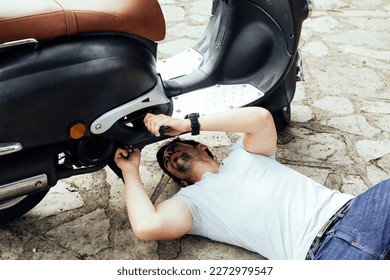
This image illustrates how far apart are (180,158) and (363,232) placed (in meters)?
0.75

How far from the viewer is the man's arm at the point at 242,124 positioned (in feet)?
7.14

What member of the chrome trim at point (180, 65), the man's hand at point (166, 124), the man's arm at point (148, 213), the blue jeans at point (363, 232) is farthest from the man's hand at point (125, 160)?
the blue jeans at point (363, 232)

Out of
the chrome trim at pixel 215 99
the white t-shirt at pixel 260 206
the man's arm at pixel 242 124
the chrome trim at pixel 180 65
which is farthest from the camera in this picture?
the chrome trim at pixel 180 65

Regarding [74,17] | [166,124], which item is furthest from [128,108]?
[74,17]

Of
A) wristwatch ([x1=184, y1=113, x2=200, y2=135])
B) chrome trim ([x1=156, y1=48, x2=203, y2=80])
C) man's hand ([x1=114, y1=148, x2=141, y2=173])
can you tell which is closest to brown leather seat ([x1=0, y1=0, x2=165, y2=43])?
wristwatch ([x1=184, y1=113, x2=200, y2=135])

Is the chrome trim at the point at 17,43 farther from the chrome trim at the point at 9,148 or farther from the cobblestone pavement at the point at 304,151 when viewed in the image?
the cobblestone pavement at the point at 304,151

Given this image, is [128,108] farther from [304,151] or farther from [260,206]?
[304,151]

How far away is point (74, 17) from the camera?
74.7 inches

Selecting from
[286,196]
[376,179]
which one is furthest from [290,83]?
[286,196]

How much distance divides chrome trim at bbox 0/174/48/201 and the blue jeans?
0.94m

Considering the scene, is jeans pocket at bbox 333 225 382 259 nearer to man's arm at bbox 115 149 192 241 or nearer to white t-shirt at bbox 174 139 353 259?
white t-shirt at bbox 174 139 353 259

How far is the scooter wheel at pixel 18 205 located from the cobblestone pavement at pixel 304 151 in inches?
2.1

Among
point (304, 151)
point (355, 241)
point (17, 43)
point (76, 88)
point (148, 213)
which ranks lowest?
point (304, 151)
